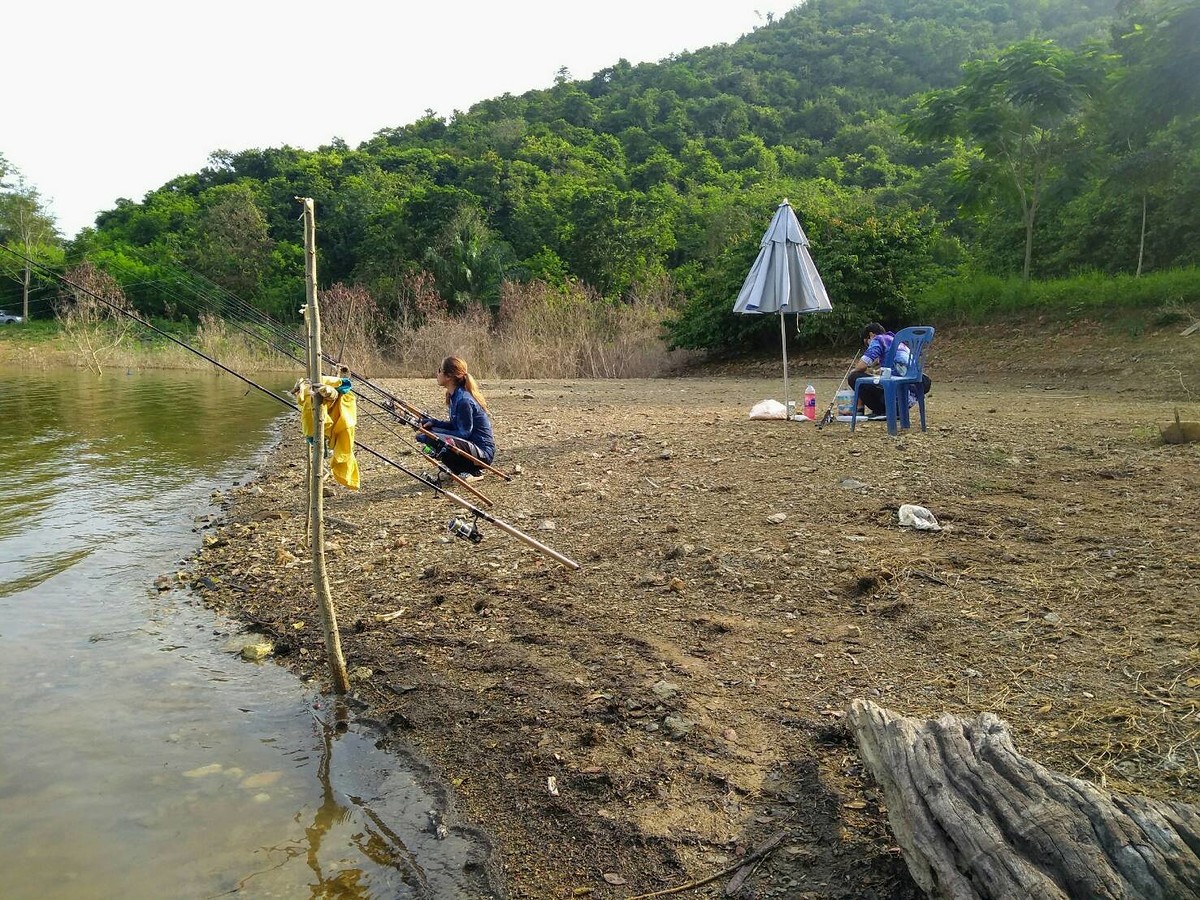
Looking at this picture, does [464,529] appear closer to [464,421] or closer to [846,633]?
[846,633]

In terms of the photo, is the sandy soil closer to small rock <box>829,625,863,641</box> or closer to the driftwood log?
small rock <box>829,625,863,641</box>

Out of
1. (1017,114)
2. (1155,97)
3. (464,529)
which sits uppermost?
(1017,114)

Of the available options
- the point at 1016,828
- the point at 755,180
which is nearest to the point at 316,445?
the point at 1016,828

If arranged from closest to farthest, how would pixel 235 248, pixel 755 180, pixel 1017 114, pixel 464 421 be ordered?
pixel 464 421, pixel 1017 114, pixel 755 180, pixel 235 248

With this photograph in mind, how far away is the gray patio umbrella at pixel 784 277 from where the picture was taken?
11375 millimetres

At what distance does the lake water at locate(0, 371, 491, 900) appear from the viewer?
3.25 m

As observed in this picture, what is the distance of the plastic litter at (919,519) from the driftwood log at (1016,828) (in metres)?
3.25

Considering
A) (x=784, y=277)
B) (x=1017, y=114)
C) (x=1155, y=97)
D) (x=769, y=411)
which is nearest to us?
(x=784, y=277)

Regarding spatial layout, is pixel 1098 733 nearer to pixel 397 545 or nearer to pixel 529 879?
pixel 529 879

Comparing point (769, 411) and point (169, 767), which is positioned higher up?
point (769, 411)

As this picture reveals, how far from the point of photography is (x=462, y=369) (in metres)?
8.82

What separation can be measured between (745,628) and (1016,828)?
7.79ft

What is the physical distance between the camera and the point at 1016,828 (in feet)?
7.64

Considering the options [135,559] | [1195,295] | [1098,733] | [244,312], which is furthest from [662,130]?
[1098,733]
